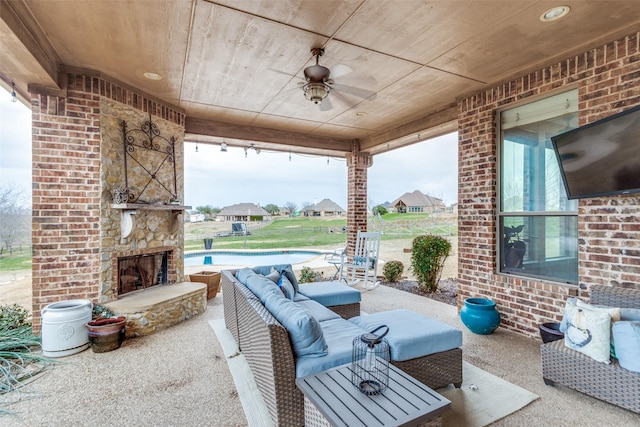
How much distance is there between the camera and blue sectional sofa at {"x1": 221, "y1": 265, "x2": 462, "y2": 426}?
186 centimetres

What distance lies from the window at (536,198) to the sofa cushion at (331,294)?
1.84 m

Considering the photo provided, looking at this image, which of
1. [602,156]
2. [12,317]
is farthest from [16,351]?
[602,156]

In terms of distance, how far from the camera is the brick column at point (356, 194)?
6.30m

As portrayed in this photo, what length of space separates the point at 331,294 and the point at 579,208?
265 cm

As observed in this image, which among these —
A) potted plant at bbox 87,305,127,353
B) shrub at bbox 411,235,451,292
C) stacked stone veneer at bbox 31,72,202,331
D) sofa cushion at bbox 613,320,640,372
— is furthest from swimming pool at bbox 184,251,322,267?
sofa cushion at bbox 613,320,640,372

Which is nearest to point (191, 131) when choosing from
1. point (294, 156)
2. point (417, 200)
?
point (294, 156)

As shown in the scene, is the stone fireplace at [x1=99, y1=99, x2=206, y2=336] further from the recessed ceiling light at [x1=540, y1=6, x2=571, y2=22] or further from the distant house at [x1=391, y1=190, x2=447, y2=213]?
the distant house at [x1=391, y1=190, x2=447, y2=213]

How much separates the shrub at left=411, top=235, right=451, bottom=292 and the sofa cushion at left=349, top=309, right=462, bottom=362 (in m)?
2.72

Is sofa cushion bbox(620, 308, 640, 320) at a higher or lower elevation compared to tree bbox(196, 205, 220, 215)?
lower

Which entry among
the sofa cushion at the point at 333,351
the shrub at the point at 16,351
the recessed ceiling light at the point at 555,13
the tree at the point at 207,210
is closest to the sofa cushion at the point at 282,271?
the sofa cushion at the point at 333,351

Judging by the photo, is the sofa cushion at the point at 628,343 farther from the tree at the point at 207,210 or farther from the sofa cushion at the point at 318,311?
the tree at the point at 207,210

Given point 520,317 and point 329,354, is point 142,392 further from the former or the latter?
point 520,317

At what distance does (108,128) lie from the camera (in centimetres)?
350

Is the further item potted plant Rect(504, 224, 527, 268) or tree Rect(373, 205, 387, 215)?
tree Rect(373, 205, 387, 215)
